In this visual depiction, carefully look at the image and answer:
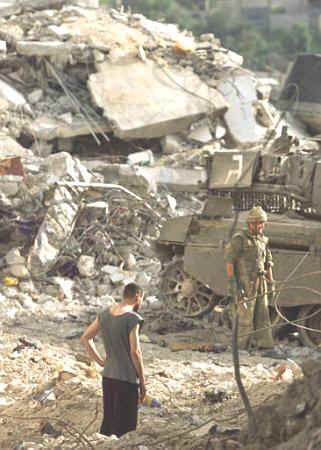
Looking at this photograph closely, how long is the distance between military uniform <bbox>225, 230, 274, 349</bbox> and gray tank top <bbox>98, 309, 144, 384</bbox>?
11.8ft

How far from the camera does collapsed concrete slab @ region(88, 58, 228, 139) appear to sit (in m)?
21.0

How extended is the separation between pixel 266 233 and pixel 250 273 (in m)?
0.93

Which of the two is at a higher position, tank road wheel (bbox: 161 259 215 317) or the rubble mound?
the rubble mound

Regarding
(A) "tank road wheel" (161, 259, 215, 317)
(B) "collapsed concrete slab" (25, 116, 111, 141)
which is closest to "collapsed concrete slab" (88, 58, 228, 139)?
(B) "collapsed concrete slab" (25, 116, 111, 141)

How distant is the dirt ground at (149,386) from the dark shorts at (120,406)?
5.7 inches

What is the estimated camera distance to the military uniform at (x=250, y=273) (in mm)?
11945

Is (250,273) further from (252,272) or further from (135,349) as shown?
(135,349)

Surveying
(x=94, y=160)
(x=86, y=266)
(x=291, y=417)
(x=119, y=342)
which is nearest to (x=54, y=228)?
(x=86, y=266)

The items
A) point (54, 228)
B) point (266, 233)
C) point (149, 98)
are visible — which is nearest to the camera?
point (266, 233)

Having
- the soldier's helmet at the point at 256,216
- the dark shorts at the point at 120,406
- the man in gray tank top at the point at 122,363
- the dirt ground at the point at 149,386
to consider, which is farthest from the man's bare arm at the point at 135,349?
the soldier's helmet at the point at 256,216

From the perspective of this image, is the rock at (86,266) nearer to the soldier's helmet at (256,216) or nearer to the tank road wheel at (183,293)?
the tank road wheel at (183,293)

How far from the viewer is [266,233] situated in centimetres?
1291

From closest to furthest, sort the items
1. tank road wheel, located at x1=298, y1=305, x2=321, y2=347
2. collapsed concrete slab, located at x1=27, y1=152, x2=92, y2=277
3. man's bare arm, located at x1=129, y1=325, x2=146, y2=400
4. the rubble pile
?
man's bare arm, located at x1=129, y1=325, x2=146, y2=400 → the rubble pile → tank road wheel, located at x1=298, y1=305, x2=321, y2=347 → collapsed concrete slab, located at x1=27, y1=152, x2=92, y2=277

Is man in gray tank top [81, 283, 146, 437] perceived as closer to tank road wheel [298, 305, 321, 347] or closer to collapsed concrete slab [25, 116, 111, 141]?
tank road wheel [298, 305, 321, 347]
